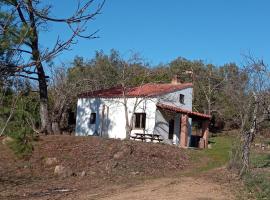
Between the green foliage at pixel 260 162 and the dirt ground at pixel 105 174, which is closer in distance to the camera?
the dirt ground at pixel 105 174

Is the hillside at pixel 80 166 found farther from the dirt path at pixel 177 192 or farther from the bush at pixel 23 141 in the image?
the dirt path at pixel 177 192

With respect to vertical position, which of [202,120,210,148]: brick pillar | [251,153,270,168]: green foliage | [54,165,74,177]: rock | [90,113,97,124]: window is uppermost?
[90,113,97,124]: window

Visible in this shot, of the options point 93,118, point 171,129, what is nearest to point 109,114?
point 93,118

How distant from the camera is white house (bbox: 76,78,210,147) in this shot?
32438mm

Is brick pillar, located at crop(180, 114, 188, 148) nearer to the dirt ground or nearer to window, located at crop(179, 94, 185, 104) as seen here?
window, located at crop(179, 94, 185, 104)

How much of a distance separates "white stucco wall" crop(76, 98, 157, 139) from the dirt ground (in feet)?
22.0

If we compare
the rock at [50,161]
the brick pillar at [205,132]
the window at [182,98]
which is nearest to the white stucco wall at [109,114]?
the window at [182,98]

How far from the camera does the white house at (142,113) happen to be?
32438 millimetres

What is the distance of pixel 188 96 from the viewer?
3681cm

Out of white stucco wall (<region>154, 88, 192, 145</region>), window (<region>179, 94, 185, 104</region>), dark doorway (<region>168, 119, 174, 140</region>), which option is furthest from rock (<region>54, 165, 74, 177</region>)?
window (<region>179, 94, 185, 104</region>)

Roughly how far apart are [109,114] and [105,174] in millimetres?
15443

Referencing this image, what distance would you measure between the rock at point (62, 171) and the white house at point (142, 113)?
11.5m

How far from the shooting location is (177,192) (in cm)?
1188

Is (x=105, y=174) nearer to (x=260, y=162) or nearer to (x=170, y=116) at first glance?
(x=260, y=162)
